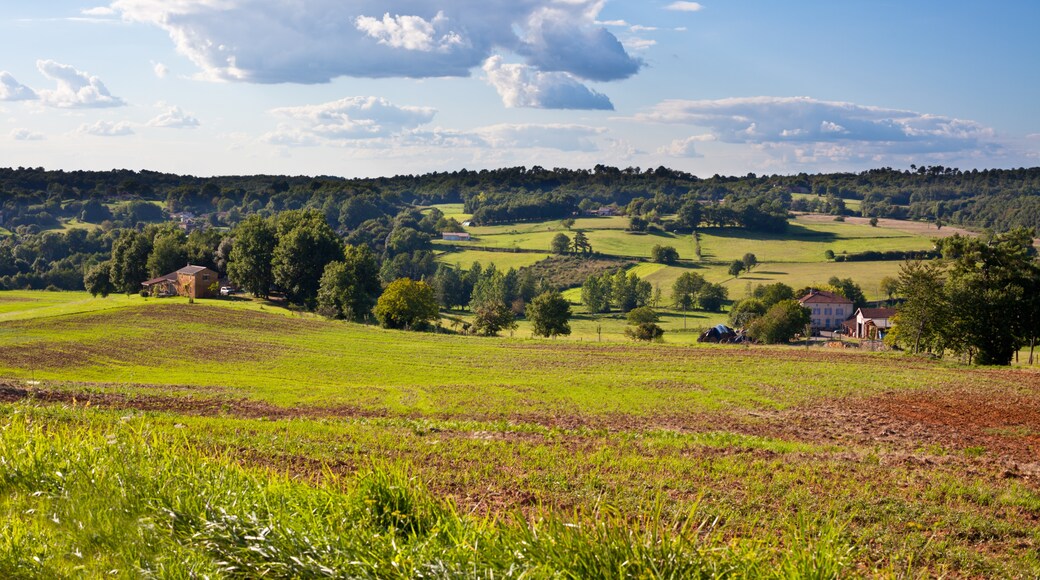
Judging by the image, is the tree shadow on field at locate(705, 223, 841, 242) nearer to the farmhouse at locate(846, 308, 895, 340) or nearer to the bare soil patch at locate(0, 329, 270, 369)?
the farmhouse at locate(846, 308, 895, 340)

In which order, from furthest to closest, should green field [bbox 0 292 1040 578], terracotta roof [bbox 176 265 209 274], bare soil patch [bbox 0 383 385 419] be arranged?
terracotta roof [bbox 176 265 209 274] < bare soil patch [bbox 0 383 385 419] < green field [bbox 0 292 1040 578]

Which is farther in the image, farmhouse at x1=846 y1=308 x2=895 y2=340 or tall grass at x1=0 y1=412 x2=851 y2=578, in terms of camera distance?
farmhouse at x1=846 y1=308 x2=895 y2=340

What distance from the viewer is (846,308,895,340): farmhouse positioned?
117438mm

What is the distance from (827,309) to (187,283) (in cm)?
10420

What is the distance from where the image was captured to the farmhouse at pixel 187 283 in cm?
10412

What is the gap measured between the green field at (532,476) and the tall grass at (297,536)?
1.1 inches

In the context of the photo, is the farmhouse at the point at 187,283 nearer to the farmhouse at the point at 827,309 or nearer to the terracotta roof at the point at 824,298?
the farmhouse at the point at 827,309

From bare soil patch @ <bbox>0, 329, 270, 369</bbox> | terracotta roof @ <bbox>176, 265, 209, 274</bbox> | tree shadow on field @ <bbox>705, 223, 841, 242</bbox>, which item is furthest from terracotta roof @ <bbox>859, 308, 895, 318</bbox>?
terracotta roof @ <bbox>176, 265, 209, 274</bbox>

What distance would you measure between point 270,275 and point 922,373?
281 ft

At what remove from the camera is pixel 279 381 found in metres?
42.5

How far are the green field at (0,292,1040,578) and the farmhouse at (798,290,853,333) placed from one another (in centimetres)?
9136

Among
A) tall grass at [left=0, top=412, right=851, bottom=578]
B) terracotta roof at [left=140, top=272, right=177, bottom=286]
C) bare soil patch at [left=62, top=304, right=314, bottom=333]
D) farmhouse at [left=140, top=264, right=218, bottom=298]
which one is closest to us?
tall grass at [left=0, top=412, right=851, bottom=578]

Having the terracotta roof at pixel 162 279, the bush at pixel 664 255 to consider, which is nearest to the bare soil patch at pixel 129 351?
the terracotta roof at pixel 162 279

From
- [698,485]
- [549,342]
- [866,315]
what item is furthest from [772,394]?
[866,315]
